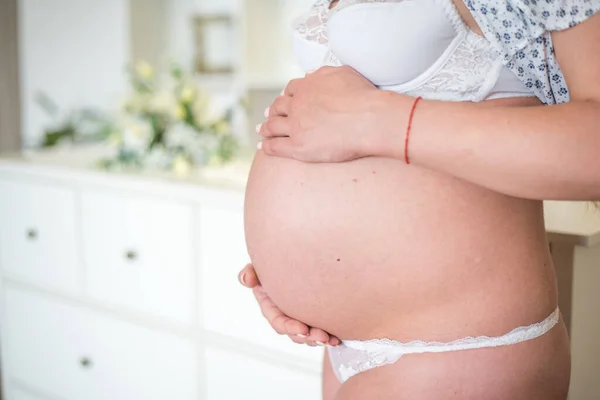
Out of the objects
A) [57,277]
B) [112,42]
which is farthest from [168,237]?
[112,42]

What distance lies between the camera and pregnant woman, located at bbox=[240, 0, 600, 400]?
677 millimetres

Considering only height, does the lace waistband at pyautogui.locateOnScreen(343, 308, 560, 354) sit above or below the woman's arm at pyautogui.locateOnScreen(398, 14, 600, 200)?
below

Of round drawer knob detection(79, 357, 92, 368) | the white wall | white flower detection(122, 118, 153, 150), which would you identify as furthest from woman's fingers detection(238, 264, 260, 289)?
the white wall

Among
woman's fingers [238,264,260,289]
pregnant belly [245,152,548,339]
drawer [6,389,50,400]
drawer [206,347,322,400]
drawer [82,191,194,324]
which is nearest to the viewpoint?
pregnant belly [245,152,548,339]

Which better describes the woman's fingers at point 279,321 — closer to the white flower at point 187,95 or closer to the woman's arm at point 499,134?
the woman's arm at point 499,134

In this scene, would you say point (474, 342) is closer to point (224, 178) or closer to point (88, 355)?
point (224, 178)

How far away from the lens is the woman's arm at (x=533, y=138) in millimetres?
644

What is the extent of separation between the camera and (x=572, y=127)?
0.64 meters

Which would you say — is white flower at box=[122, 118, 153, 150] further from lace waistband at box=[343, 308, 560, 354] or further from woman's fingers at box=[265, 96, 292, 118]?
lace waistband at box=[343, 308, 560, 354]

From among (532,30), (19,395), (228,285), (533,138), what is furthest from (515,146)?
(19,395)

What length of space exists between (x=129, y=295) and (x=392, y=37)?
1.25 metres

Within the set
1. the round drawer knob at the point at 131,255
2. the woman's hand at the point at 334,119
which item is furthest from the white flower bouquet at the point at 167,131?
the woman's hand at the point at 334,119

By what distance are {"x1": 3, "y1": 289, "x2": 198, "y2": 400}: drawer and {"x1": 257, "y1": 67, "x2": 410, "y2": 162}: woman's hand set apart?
981 mm

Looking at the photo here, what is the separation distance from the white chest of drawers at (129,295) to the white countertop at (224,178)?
1 cm
